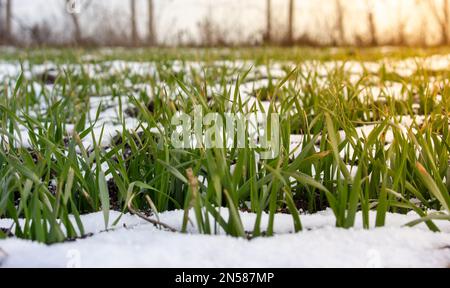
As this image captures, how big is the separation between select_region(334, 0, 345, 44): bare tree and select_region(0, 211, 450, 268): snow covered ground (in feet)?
30.0

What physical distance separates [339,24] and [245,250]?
30.7ft

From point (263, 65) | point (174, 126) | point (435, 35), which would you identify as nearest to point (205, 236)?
point (174, 126)

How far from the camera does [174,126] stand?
151 cm

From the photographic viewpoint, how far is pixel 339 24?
32.2ft

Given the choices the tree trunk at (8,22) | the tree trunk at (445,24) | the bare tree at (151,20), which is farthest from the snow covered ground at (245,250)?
the tree trunk at (8,22)

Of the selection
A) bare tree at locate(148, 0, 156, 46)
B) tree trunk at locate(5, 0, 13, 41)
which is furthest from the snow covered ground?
tree trunk at locate(5, 0, 13, 41)

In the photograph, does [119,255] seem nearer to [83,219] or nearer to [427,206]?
[83,219]

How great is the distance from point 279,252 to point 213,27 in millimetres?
8661

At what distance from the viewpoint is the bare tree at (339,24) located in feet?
31.8

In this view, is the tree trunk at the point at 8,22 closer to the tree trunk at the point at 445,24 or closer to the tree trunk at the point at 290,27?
the tree trunk at the point at 290,27

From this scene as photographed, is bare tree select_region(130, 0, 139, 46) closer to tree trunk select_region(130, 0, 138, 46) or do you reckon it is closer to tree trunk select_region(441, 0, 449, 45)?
tree trunk select_region(130, 0, 138, 46)

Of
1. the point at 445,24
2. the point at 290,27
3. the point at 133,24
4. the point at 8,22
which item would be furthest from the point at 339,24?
the point at 8,22

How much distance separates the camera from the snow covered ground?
2.77 ft

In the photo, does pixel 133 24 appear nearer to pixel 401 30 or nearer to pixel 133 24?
pixel 133 24
